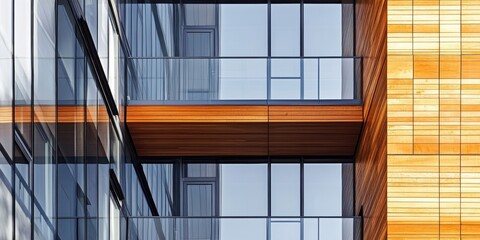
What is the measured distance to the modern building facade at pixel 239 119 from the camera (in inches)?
621

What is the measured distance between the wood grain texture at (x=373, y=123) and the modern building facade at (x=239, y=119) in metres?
0.06

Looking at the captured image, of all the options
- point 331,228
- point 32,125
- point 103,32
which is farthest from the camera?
point 331,228

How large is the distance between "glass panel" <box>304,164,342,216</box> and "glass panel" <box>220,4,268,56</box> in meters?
2.67

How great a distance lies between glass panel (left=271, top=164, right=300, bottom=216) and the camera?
28594 millimetres

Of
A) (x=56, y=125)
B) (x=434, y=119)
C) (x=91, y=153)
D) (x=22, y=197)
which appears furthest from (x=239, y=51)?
(x=22, y=197)

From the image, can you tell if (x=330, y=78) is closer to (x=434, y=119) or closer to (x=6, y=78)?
(x=434, y=119)

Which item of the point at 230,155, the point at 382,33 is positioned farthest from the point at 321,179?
the point at 382,33

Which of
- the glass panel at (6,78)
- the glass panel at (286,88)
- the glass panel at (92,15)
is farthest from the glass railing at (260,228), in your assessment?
the glass panel at (6,78)

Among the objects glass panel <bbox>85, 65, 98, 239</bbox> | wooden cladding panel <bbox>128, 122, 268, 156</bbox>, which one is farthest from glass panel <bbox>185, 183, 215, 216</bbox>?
glass panel <bbox>85, 65, 98, 239</bbox>

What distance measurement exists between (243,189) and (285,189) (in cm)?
90

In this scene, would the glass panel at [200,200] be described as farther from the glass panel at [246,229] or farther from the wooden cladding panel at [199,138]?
the glass panel at [246,229]

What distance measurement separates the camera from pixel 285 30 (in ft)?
95.5

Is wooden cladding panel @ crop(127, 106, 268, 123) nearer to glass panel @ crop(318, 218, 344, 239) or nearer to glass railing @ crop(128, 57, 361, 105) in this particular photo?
glass railing @ crop(128, 57, 361, 105)

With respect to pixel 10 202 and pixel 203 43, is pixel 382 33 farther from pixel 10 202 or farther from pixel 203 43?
pixel 10 202
